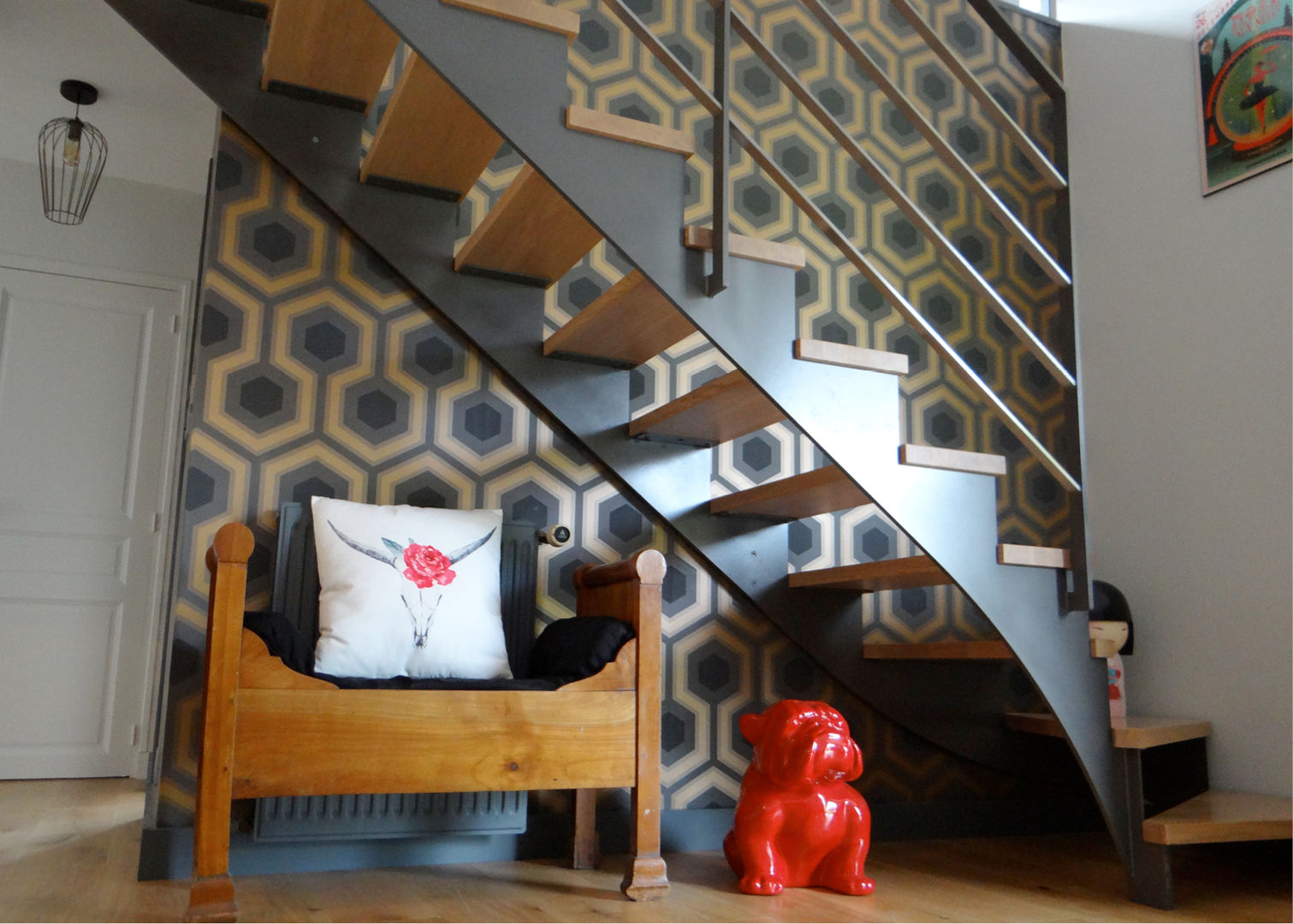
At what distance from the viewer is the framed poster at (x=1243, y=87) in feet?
9.04

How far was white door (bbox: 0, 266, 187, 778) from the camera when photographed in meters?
3.77

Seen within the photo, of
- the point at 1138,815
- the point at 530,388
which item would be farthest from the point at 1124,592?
the point at 530,388

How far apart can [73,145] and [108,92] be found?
9.0 inches

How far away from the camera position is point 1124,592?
3.07 m

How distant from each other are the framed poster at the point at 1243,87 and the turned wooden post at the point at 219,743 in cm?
272

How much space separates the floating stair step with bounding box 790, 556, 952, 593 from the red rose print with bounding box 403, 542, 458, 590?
91cm

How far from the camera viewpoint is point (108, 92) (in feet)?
11.5

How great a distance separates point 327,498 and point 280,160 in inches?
31.5

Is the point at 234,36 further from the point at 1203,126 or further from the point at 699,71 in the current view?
the point at 1203,126

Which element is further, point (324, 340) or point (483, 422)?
point (483, 422)

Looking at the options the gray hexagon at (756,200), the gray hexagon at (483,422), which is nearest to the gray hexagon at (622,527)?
the gray hexagon at (483,422)

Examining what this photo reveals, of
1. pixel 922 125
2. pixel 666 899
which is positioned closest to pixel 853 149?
pixel 922 125

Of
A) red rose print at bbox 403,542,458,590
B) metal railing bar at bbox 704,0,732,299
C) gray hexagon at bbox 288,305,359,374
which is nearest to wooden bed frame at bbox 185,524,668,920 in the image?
red rose print at bbox 403,542,458,590

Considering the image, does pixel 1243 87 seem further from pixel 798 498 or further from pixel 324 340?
pixel 324 340
